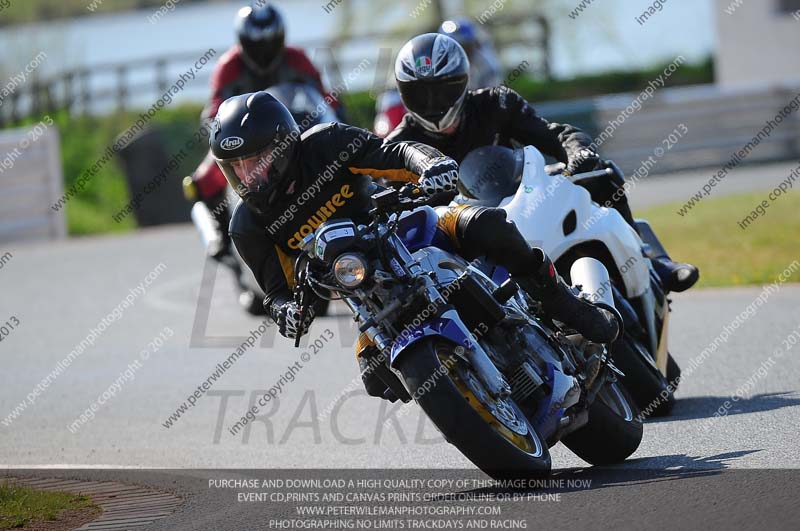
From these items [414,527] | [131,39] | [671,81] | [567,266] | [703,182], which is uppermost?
[414,527]

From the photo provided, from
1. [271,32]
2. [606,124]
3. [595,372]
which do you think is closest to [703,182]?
[606,124]

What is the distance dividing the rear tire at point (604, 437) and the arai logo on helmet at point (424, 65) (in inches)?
78.3

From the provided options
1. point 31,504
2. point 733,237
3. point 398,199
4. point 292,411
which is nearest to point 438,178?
point 398,199

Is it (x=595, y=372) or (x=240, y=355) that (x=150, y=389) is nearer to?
(x=240, y=355)

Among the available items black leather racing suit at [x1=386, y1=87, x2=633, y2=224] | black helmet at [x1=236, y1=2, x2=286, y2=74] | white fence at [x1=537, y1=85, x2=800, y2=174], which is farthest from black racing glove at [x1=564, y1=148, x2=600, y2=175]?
white fence at [x1=537, y1=85, x2=800, y2=174]

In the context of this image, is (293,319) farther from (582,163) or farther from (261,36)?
(261,36)

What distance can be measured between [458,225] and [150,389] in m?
→ 4.27

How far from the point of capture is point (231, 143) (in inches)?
237

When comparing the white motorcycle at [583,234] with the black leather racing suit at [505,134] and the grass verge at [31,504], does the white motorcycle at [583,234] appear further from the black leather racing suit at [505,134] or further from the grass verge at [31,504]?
the grass verge at [31,504]

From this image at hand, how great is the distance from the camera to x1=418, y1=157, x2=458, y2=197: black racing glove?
5.73 m

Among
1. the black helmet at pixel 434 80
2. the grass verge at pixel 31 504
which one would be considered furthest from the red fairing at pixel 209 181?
the grass verge at pixel 31 504

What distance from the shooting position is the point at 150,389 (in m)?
9.78

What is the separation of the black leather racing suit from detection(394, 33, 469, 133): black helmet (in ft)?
0.43

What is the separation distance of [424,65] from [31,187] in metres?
15.3
